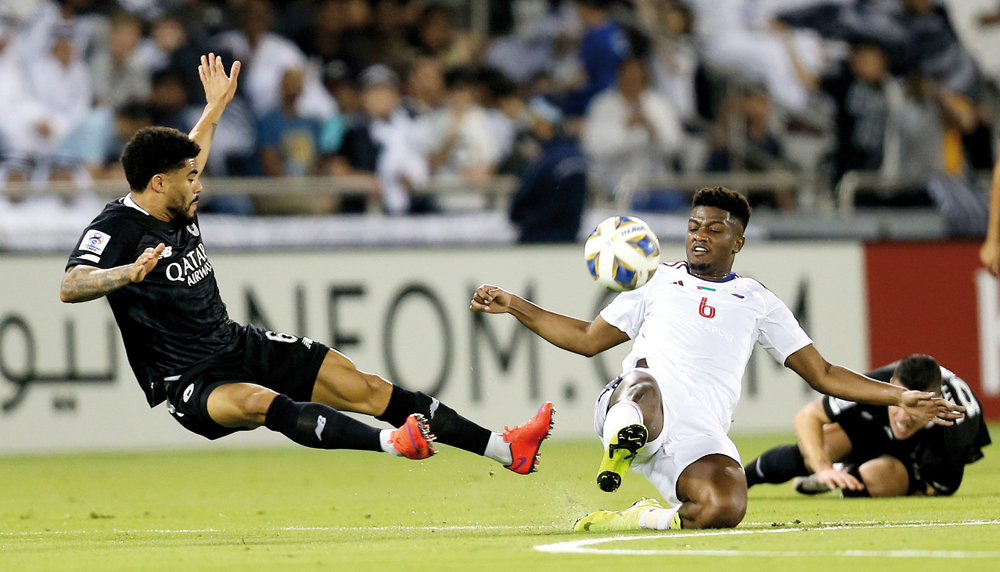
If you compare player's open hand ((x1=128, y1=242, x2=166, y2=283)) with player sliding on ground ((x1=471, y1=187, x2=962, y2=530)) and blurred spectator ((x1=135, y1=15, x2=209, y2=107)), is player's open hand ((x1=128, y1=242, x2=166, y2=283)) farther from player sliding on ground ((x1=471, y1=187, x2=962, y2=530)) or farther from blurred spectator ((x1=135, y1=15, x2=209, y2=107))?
blurred spectator ((x1=135, y1=15, x2=209, y2=107))

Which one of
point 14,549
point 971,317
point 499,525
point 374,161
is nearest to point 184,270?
point 14,549

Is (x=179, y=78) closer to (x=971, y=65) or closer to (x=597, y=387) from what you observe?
(x=597, y=387)

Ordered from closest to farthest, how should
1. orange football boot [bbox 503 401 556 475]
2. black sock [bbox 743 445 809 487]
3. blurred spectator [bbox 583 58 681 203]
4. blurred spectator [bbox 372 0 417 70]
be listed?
orange football boot [bbox 503 401 556 475] → black sock [bbox 743 445 809 487] → blurred spectator [bbox 583 58 681 203] → blurred spectator [bbox 372 0 417 70]

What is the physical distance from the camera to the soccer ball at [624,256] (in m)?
6.70

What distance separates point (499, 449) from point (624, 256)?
3.82ft

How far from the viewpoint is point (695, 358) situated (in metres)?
6.74

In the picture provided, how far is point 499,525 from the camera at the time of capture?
727 centimetres

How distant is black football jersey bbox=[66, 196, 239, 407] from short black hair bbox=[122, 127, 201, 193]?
0.17 meters

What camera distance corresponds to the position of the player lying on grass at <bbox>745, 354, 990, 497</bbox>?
8.16m

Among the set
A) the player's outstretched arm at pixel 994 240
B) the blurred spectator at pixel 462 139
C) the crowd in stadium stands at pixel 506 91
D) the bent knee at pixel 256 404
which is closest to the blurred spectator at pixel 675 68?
the crowd in stadium stands at pixel 506 91

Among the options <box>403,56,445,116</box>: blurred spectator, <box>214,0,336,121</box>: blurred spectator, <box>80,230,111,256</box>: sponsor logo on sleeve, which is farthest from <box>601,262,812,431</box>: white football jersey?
<box>403,56,445,116</box>: blurred spectator

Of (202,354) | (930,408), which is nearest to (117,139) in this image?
(202,354)

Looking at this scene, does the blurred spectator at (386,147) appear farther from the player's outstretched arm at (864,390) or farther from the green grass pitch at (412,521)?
the player's outstretched arm at (864,390)

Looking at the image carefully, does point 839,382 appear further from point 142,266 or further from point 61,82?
point 61,82
